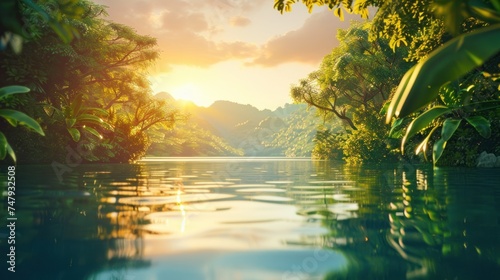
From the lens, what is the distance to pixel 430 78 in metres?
2.27

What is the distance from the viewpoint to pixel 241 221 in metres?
3.96

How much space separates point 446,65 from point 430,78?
0.38ft

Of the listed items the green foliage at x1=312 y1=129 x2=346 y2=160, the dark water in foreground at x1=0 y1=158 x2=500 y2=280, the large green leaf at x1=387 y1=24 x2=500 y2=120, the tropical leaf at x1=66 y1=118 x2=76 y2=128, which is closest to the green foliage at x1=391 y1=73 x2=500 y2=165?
the dark water in foreground at x1=0 y1=158 x2=500 y2=280

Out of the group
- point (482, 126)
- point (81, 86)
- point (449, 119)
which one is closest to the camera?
point (482, 126)

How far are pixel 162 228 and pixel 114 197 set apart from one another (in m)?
2.82

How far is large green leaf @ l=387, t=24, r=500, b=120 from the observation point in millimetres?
2260

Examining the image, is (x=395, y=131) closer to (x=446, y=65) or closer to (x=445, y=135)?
(x=445, y=135)

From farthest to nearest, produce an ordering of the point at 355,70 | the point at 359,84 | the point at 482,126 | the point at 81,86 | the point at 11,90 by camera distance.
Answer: the point at 359,84 → the point at 355,70 → the point at 81,86 → the point at 11,90 → the point at 482,126

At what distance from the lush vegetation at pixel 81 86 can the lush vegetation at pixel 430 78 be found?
33.4 feet

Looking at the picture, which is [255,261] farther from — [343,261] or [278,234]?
[278,234]

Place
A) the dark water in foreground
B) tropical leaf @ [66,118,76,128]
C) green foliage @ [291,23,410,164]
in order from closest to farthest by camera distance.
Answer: the dark water in foreground → tropical leaf @ [66,118,76,128] → green foliage @ [291,23,410,164]

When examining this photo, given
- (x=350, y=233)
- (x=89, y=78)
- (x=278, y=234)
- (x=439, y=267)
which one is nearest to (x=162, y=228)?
(x=278, y=234)

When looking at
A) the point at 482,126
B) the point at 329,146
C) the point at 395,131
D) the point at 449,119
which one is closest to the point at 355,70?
the point at 329,146

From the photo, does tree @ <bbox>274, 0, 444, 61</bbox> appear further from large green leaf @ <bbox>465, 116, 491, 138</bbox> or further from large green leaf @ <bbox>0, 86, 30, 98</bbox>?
large green leaf @ <bbox>0, 86, 30, 98</bbox>
